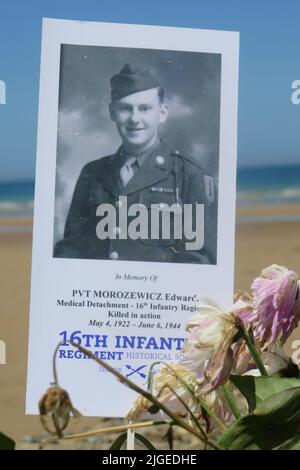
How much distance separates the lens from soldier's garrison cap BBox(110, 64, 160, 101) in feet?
2.80

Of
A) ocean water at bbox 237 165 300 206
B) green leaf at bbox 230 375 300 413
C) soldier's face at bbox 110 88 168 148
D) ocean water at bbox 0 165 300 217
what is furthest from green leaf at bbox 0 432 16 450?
ocean water at bbox 237 165 300 206

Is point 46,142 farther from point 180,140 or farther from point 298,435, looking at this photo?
point 298,435

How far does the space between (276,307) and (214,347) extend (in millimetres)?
90

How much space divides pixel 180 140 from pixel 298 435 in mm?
443

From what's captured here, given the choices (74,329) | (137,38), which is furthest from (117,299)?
(137,38)

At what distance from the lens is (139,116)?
0.86 metres

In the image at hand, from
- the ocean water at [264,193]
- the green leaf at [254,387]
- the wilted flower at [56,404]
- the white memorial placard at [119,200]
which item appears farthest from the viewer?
the ocean water at [264,193]

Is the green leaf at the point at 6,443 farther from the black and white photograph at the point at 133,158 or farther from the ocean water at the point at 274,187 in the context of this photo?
the ocean water at the point at 274,187

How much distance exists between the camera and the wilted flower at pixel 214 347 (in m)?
0.60

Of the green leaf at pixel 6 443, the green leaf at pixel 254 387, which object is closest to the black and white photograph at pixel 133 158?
the green leaf at pixel 254 387

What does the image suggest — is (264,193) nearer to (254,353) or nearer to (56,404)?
(254,353)

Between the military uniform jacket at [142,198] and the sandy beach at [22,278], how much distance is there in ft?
0.19

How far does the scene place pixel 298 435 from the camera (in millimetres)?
498

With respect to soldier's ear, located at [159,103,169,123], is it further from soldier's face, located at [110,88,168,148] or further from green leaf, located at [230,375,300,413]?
green leaf, located at [230,375,300,413]
